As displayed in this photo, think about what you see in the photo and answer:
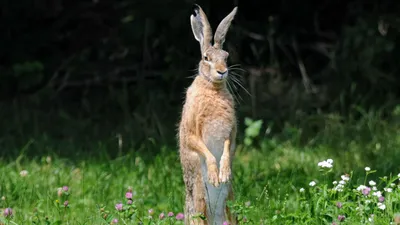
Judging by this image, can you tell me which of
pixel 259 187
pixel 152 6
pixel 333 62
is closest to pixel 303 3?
pixel 333 62

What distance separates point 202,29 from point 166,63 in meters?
4.44

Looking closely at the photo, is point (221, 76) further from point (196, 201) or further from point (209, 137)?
point (196, 201)

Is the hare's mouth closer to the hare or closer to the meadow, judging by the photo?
the hare

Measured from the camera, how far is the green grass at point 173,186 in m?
4.66

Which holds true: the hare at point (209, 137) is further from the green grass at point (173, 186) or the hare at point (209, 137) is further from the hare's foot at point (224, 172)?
the green grass at point (173, 186)

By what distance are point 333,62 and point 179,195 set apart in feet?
11.8

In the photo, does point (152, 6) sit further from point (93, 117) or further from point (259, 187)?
point (259, 187)

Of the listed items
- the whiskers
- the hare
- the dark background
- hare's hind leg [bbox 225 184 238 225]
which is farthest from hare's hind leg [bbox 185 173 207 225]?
the dark background

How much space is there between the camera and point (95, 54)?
390 inches

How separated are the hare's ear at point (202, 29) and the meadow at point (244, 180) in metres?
0.85

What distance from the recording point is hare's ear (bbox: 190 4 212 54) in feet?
16.1

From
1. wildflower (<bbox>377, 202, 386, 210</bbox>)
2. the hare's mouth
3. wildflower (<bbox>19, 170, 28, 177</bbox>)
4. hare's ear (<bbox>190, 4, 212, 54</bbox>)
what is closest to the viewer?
wildflower (<bbox>377, 202, 386, 210</bbox>)

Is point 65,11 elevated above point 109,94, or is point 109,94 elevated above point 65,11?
point 65,11

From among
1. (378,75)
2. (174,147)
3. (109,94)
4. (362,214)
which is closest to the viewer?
(362,214)
